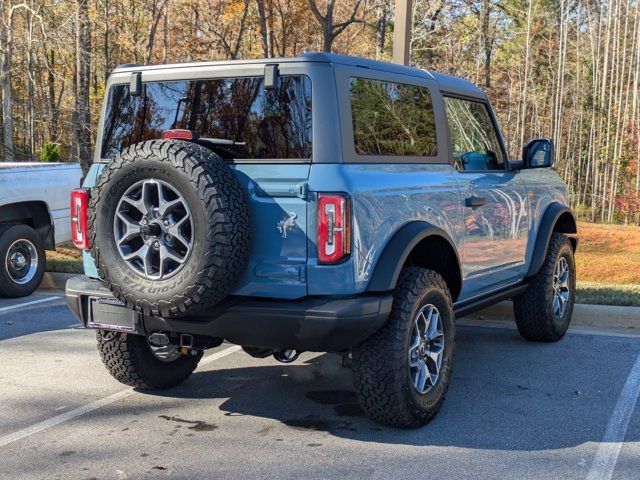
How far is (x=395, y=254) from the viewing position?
404 centimetres

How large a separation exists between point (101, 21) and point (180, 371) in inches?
1043

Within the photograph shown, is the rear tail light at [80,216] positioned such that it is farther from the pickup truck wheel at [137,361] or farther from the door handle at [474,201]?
the door handle at [474,201]

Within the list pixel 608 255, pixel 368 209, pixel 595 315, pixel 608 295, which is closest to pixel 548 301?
pixel 595 315

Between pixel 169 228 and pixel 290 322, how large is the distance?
0.77 m

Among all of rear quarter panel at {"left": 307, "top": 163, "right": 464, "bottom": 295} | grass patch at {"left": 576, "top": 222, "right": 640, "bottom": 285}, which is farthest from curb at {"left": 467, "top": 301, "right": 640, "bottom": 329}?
rear quarter panel at {"left": 307, "top": 163, "right": 464, "bottom": 295}

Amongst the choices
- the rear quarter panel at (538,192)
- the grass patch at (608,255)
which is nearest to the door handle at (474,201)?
the rear quarter panel at (538,192)

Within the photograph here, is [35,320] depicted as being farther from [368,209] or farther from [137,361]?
[368,209]

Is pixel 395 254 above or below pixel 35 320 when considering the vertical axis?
above

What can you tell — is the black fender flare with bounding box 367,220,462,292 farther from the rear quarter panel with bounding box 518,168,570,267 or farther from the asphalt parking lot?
the rear quarter panel with bounding box 518,168,570,267

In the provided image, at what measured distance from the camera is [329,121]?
3.89 m

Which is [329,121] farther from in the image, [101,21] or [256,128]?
[101,21]

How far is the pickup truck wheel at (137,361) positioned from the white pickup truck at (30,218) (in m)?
4.04

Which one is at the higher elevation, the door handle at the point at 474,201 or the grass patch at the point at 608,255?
the door handle at the point at 474,201

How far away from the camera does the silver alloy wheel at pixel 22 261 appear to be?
27.6 feet
